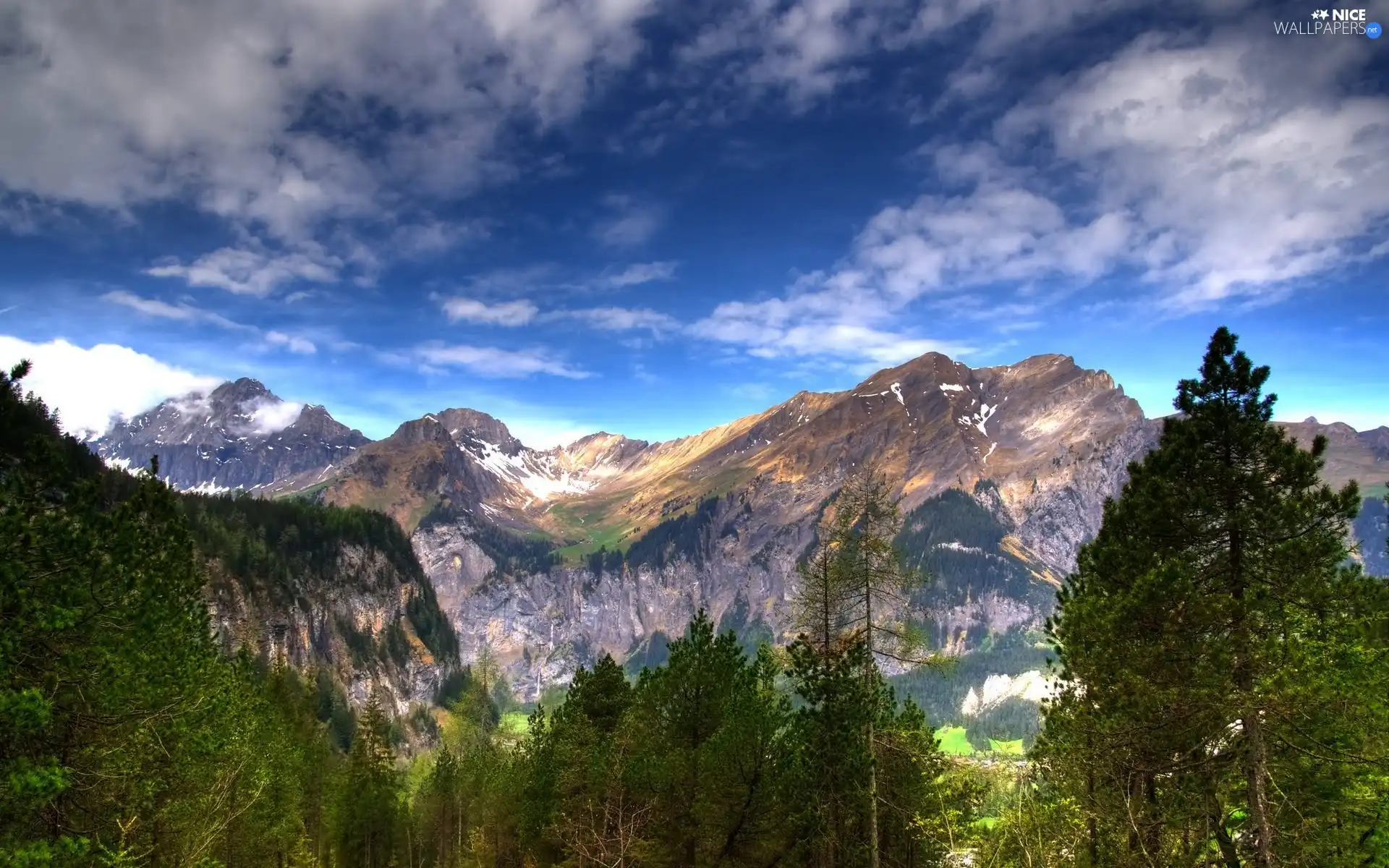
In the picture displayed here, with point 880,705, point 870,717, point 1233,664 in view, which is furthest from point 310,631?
point 1233,664

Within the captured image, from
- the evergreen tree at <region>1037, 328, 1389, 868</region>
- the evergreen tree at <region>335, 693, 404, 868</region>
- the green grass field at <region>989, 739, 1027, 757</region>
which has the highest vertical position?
the evergreen tree at <region>1037, 328, 1389, 868</region>

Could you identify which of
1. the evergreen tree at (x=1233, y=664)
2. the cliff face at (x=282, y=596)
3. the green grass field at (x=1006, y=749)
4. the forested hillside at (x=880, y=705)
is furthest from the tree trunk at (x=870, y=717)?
the cliff face at (x=282, y=596)

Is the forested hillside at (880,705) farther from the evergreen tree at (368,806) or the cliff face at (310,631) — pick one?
the cliff face at (310,631)

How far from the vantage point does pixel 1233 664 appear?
629 inches

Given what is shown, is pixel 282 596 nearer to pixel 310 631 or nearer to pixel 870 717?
pixel 310 631

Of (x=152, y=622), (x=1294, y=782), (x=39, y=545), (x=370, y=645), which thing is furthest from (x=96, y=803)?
(x=370, y=645)

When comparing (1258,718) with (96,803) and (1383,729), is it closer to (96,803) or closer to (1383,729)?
(1383,729)

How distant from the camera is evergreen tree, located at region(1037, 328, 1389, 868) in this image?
16.0 m

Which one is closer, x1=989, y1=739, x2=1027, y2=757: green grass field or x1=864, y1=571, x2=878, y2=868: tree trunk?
x1=989, y1=739, x2=1027, y2=757: green grass field

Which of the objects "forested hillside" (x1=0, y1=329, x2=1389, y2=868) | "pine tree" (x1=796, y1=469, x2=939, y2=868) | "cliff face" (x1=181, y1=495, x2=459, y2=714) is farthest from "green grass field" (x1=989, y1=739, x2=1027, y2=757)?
"cliff face" (x1=181, y1=495, x2=459, y2=714)

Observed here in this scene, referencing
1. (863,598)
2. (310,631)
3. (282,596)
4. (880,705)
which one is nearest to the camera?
(863,598)

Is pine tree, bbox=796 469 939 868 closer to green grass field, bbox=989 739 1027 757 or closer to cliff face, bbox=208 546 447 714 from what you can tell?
green grass field, bbox=989 739 1027 757

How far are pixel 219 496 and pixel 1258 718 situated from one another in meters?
224

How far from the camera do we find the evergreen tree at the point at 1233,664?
15984 mm
